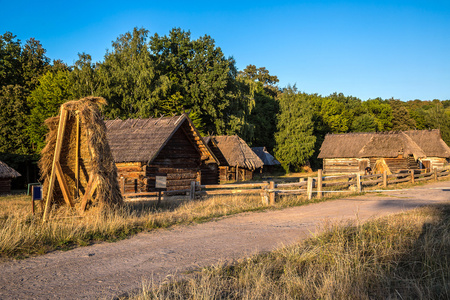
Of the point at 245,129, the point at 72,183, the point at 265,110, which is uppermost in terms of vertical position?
the point at 265,110

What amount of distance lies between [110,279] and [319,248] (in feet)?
13.5

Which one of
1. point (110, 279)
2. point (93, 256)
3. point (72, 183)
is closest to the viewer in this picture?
point (110, 279)

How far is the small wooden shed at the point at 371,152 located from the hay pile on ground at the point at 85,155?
32.2m

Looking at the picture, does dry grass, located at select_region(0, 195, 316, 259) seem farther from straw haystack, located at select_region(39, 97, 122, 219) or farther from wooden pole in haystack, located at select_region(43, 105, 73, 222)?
straw haystack, located at select_region(39, 97, 122, 219)

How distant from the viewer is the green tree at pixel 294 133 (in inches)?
2413

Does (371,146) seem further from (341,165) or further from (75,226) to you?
(75,226)

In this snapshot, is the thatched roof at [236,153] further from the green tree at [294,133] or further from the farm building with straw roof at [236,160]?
the green tree at [294,133]

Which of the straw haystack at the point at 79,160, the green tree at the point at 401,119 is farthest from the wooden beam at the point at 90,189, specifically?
the green tree at the point at 401,119

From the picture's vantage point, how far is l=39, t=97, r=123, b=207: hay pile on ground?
39.0ft

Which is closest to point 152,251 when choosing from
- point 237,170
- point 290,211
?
point 290,211

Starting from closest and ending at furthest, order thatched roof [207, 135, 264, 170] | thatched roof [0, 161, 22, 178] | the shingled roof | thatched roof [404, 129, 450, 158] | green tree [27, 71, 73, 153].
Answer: thatched roof [0, 161, 22, 178]
the shingled roof
thatched roof [207, 135, 264, 170]
green tree [27, 71, 73, 153]
thatched roof [404, 129, 450, 158]

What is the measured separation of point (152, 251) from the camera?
852cm

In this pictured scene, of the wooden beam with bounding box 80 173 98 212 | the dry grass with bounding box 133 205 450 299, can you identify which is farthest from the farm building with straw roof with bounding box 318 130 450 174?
the wooden beam with bounding box 80 173 98 212

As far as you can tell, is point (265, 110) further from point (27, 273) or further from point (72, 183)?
point (27, 273)
